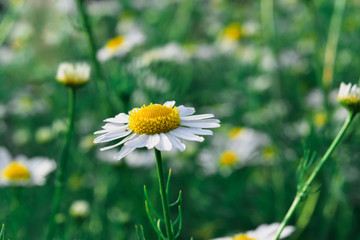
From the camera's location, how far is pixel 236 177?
210 centimetres

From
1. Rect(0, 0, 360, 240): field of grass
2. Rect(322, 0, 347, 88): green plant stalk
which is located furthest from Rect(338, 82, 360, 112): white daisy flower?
Rect(322, 0, 347, 88): green plant stalk

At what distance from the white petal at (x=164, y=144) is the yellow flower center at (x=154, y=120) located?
0.02 meters

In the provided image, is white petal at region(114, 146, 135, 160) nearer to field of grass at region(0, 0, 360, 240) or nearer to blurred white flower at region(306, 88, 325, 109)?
field of grass at region(0, 0, 360, 240)

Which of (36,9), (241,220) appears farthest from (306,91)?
A: (36,9)

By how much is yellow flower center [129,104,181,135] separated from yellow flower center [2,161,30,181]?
842 mm

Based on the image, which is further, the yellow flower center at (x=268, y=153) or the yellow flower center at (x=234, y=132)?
the yellow flower center at (x=234, y=132)

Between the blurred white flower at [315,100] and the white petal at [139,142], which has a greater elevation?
the blurred white flower at [315,100]

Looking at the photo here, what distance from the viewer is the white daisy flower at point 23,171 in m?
1.46

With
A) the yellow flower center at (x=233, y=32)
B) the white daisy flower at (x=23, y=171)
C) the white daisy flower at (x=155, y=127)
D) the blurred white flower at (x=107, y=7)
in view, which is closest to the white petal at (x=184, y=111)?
the white daisy flower at (x=155, y=127)

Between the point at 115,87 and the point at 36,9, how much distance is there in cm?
372

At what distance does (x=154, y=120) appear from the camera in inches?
31.4

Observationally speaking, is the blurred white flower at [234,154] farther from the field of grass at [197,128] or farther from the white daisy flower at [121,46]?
the white daisy flower at [121,46]

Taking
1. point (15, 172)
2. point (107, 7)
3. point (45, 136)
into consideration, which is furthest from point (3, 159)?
point (107, 7)

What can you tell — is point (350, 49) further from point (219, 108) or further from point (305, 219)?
→ point (305, 219)
